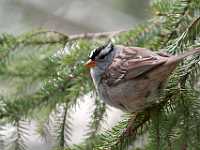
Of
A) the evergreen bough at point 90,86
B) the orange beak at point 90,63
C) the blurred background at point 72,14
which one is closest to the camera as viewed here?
the evergreen bough at point 90,86

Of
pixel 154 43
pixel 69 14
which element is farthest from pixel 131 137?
pixel 69 14

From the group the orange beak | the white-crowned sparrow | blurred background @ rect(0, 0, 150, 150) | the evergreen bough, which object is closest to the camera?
the evergreen bough

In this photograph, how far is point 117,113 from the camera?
4.04 m

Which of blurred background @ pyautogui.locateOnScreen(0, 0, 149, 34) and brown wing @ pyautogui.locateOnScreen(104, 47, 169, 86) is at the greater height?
blurred background @ pyautogui.locateOnScreen(0, 0, 149, 34)

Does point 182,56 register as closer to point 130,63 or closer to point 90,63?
point 130,63

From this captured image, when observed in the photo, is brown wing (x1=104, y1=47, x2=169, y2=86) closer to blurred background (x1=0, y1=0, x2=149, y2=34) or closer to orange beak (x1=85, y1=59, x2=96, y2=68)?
orange beak (x1=85, y1=59, x2=96, y2=68)

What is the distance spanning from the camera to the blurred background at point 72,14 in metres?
4.55

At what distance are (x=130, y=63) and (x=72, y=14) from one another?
10.3ft

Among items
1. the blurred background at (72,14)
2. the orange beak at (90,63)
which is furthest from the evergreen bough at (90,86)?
the blurred background at (72,14)

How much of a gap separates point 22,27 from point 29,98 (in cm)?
260

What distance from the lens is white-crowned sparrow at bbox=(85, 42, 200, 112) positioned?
65.8 inches

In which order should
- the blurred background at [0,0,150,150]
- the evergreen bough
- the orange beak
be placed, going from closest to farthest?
the evergreen bough < the orange beak < the blurred background at [0,0,150,150]

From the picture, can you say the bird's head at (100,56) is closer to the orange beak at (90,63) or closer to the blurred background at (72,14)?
the orange beak at (90,63)

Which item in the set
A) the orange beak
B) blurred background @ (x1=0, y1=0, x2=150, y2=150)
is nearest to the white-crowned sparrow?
the orange beak
